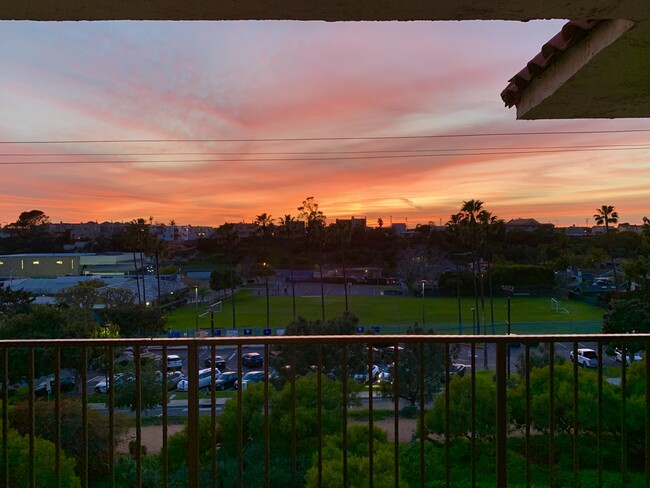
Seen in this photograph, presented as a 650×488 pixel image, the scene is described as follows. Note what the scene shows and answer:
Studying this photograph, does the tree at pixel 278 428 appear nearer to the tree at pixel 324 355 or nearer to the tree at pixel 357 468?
the tree at pixel 357 468

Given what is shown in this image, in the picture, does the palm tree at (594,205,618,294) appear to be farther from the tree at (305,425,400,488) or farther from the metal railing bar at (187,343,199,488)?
the metal railing bar at (187,343,199,488)

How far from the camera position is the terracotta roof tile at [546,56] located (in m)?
2.08

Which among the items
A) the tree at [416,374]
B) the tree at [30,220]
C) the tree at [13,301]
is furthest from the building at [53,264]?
the tree at [416,374]

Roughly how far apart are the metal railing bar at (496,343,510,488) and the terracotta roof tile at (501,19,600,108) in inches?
57.8

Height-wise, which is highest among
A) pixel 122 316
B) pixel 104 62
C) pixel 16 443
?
pixel 104 62

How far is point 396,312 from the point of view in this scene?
33938 millimetres

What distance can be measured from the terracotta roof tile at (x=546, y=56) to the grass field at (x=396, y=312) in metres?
25.7

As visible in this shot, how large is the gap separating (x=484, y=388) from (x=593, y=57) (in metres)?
7.15

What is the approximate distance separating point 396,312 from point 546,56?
106ft

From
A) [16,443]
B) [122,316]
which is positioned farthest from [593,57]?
[122,316]

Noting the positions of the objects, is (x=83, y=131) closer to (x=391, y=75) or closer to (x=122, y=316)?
(x=122, y=316)

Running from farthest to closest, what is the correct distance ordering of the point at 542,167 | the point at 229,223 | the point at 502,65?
the point at 229,223 < the point at 542,167 < the point at 502,65

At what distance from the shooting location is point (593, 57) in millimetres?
2090
